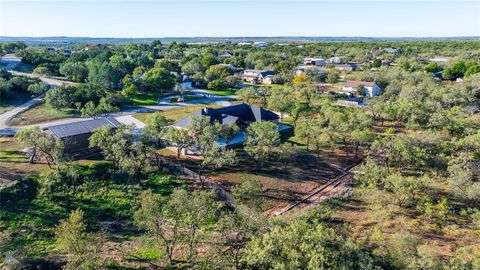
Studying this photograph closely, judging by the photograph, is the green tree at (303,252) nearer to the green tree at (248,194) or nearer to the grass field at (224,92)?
the green tree at (248,194)

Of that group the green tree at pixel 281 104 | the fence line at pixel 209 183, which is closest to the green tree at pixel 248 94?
the green tree at pixel 281 104

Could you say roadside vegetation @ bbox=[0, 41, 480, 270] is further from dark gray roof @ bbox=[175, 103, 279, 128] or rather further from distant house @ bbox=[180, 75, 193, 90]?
distant house @ bbox=[180, 75, 193, 90]

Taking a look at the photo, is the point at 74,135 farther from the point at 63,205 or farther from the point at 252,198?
the point at 252,198

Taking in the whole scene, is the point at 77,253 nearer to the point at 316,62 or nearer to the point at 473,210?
the point at 473,210

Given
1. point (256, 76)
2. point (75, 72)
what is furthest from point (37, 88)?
point (256, 76)

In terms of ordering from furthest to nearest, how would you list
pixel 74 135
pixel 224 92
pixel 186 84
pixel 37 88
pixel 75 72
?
pixel 186 84 < pixel 224 92 < pixel 75 72 < pixel 37 88 < pixel 74 135

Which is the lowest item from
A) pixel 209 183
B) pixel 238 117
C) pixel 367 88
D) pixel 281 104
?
pixel 209 183
